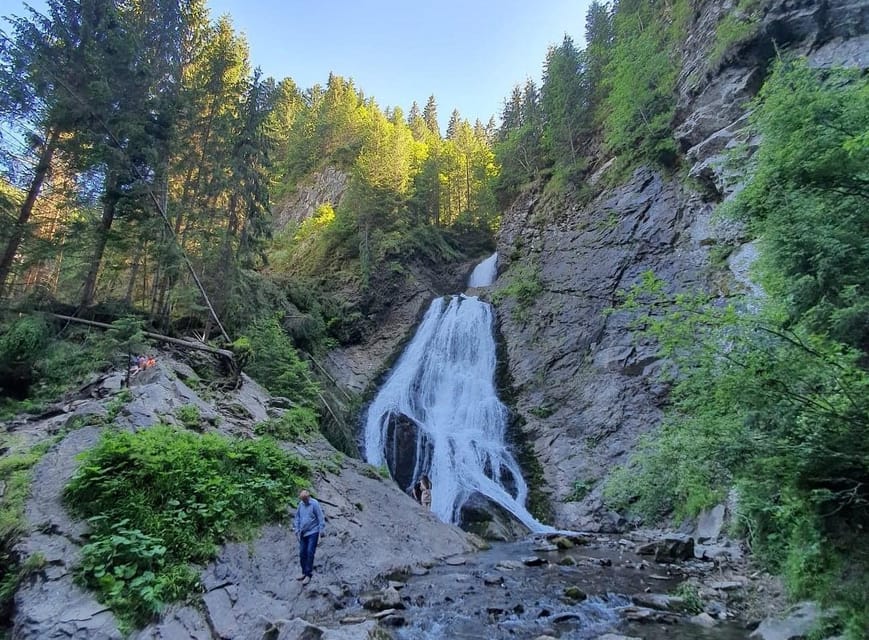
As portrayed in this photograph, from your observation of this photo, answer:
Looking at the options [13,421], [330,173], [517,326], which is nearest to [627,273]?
[517,326]

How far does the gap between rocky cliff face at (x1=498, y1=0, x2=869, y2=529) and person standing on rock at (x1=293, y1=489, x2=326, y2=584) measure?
12.2 metres

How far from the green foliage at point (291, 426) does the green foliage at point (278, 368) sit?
3.35 m

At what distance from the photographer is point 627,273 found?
76.7ft

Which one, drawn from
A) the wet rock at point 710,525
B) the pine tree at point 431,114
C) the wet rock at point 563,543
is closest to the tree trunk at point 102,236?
the wet rock at point 563,543

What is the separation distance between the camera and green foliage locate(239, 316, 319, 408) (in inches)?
695

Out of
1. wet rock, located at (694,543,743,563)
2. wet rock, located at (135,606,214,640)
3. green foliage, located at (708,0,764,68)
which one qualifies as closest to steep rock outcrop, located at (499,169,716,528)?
wet rock, located at (694,543,743,563)

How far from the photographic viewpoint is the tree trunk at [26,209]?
41.2 ft

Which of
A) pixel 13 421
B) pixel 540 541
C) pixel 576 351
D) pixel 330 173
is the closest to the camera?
pixel 13 421

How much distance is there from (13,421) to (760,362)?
13346 millimetres

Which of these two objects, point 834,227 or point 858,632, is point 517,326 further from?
point 858,632

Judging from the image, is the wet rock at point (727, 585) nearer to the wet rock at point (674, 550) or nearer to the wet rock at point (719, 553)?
the wet rock at point (719, 553)

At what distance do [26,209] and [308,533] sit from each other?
12.8 meters

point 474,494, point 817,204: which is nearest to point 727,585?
point 817,204

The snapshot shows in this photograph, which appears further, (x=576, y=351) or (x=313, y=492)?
(x=576, y=351)
